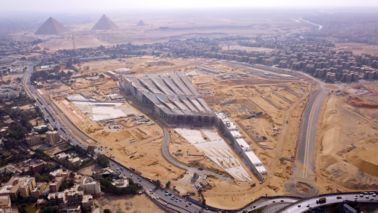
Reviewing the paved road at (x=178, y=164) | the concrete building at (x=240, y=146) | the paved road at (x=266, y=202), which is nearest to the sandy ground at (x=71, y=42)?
the concrete building at (x=240, y=146)

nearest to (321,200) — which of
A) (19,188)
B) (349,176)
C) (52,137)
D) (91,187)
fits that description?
(349,176)

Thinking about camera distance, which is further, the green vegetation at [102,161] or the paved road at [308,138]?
the green vegetation at [102,161]

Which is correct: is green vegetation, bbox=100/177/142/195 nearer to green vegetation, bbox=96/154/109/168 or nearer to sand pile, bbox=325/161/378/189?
green vegetation, bbox=96/154/109/168

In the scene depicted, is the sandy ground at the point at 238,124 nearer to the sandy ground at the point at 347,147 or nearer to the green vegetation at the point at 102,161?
the green vegetation at the point at 102,161

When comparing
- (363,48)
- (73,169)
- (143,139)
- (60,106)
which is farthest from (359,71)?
(73,169)

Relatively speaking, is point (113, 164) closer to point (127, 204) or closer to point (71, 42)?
point (127, 204)
